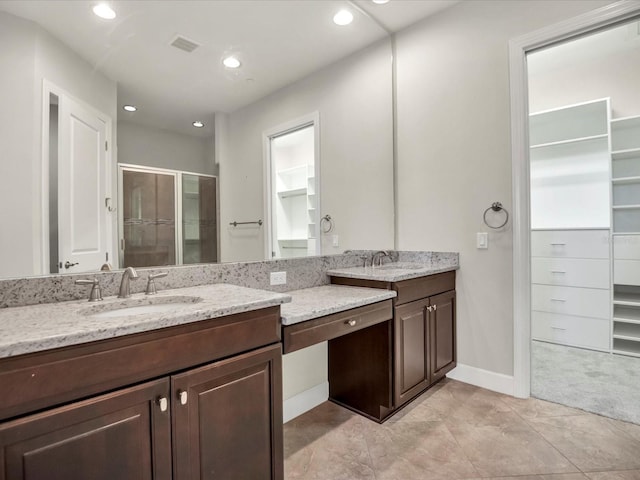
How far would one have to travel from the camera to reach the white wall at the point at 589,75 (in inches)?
124

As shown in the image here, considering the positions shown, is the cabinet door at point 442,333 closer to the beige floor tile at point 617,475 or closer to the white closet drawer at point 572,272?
the beige floor tile at point 617,475

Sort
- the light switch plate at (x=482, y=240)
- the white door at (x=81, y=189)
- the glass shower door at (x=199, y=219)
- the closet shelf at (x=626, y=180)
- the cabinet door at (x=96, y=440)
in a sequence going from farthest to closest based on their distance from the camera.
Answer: the closet shelf at (x=626, y=180), the light switch plate at (x=482, y=240), the glass shower door at (x=199, y=219), the white door at (x=81, y=189), the cabinet door at (x=96, y=440)

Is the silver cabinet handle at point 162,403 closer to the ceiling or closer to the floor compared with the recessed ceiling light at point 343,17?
closer to the floor

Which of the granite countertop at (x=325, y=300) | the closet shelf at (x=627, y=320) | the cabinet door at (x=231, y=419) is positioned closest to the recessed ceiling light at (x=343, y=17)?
the granite countertop at (x=325, y=300)

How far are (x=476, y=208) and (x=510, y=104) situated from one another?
0.74 m

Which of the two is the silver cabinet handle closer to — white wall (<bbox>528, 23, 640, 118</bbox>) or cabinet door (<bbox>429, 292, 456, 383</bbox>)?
cabinet door (<bbox>429, 292, 456, 383</bbox>)

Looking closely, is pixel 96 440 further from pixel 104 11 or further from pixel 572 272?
pixel 572 272

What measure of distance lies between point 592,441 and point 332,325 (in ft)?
5.07

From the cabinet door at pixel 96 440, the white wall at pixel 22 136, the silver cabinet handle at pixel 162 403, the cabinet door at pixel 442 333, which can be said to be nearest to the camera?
the cabinet door at pixel 96 440

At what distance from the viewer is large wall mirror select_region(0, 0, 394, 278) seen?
1254 mm

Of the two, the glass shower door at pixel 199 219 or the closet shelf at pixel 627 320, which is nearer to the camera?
the glass shower door at pixel 199 219

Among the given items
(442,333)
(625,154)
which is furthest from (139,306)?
(625,154)

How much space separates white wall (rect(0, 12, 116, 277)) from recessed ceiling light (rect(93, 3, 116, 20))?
234 mm

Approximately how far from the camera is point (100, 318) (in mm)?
1087
